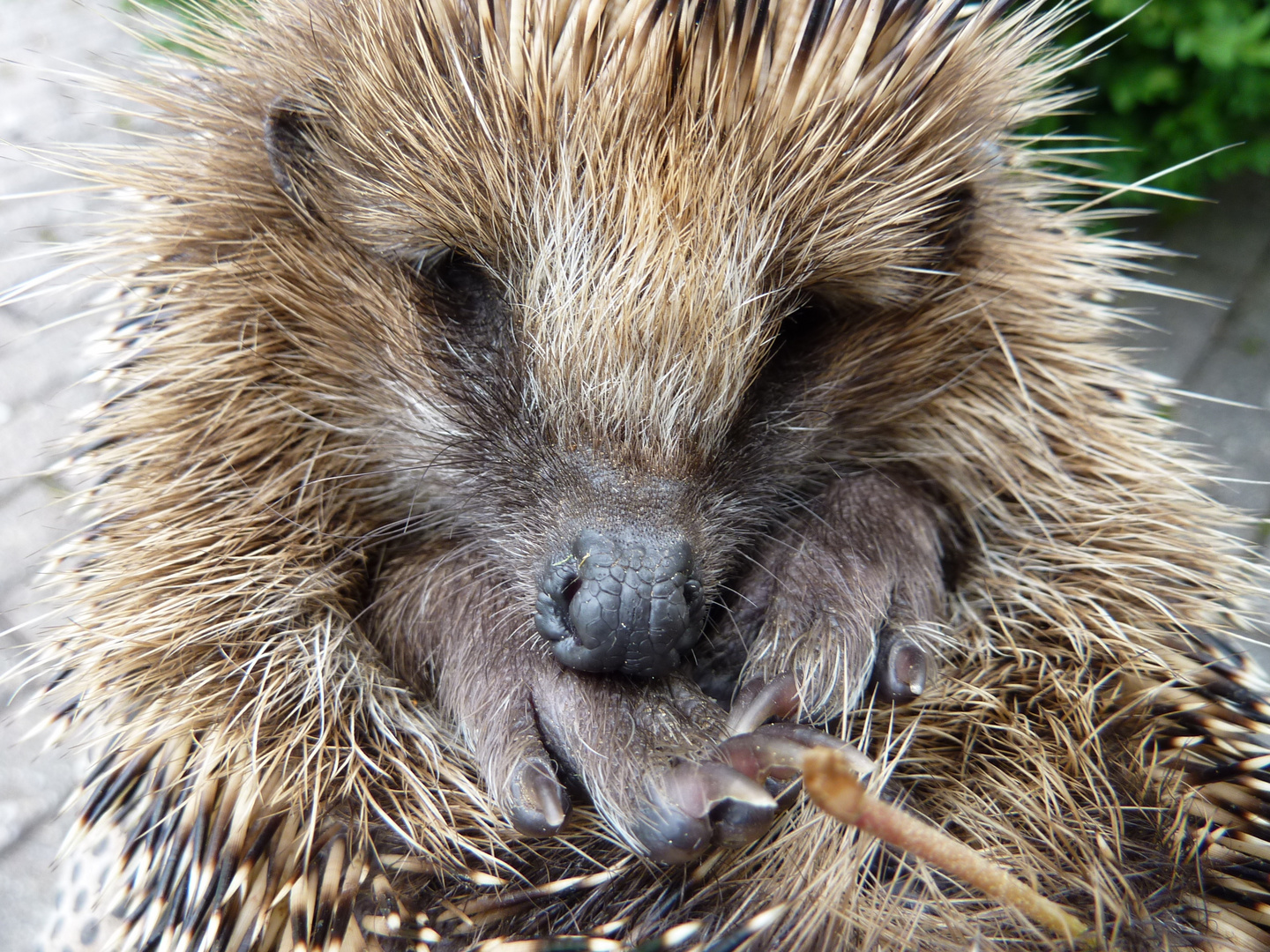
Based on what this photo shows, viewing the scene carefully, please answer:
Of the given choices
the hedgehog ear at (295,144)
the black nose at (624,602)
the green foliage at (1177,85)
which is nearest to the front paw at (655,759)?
the black nose at (624,602)

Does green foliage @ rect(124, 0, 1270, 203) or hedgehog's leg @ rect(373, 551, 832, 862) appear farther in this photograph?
green foliage @ rect(124, 0, 1270, 203)

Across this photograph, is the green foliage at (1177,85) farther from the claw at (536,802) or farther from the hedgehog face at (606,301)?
the claw at (536,802)

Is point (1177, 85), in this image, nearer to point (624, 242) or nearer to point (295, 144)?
point (624, 242)

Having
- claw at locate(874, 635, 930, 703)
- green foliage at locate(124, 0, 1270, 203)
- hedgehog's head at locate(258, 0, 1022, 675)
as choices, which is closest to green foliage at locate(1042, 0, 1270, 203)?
green foliage at locate(124, 0, 1270, 203)

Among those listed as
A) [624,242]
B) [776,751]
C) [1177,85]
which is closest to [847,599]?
[776,751]

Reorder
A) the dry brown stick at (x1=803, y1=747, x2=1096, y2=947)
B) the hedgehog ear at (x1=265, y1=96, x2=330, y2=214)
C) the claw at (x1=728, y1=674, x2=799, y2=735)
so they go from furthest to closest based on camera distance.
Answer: the hedgehog ear at (x1=265, y1=96, x2=330, y2=214) → the claw at (x1=728, y1=674, x2=799, y2=735) → the dry brown stick at (x1=803, y1=747, x2=1096, y2=947)

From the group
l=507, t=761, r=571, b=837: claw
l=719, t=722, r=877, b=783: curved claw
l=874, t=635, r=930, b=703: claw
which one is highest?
l=719, t=722, r=877, b=783: curved claw

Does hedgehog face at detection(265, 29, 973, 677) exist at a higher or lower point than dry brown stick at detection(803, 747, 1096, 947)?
higher

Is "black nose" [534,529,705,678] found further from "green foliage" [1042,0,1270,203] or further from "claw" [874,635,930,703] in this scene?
"green foliage" [1042,0,1270,203]

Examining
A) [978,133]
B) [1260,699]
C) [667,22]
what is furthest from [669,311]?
[1260,699]
